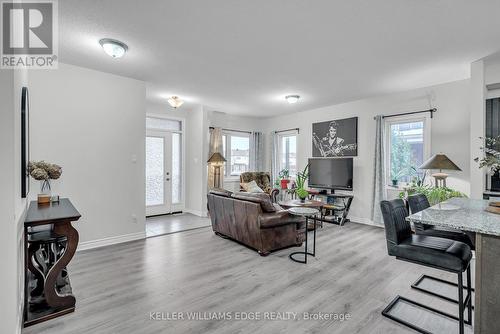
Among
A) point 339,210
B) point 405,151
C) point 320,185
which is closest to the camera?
point 405,151

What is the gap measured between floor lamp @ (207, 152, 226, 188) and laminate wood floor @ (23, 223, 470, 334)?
8.30ft

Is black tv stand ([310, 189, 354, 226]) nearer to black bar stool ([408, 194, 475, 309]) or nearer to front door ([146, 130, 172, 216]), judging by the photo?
black bar stool ([408, 194, 475, 309])

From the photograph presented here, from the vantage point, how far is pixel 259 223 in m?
3.47

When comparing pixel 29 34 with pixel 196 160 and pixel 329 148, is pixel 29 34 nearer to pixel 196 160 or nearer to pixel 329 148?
pixel 196 160

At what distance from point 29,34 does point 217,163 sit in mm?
4196

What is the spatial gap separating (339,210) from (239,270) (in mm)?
3202

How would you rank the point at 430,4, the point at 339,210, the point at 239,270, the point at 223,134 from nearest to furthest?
the point at 430,4, the point at 239,270, the point at 339,210, the point at 223,134

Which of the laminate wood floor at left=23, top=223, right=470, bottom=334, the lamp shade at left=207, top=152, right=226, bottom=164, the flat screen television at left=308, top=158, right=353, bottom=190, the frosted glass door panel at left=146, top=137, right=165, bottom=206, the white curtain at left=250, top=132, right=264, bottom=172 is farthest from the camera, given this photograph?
the white curtain at left=250, top=132, right=264, bottom=172

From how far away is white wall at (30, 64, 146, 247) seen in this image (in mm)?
3471

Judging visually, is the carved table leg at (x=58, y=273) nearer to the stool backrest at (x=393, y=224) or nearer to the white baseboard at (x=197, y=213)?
the stool backrest at (x=393, y=224)

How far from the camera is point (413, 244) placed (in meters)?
1.97

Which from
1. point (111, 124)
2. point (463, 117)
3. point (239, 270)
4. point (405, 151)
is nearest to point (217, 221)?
point (239, 270)

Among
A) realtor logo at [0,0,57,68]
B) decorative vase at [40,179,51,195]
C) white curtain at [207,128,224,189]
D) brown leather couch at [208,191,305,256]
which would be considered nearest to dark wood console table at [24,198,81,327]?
decorative vase at [40,179,51,195]

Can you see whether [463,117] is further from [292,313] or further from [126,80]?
[126,80]
